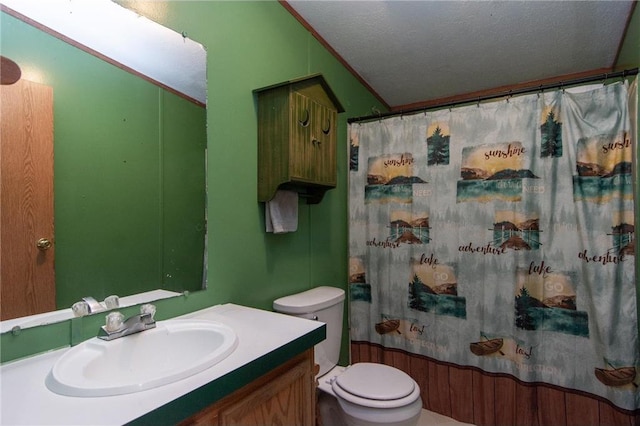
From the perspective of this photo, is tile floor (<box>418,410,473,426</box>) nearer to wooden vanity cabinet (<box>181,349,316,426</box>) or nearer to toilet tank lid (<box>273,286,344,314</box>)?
toilet tank lid (<box>273,286,344,314</box>)

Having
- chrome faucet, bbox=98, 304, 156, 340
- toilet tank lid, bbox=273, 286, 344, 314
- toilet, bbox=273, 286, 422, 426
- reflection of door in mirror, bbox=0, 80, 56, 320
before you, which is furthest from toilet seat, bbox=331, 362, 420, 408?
reflection of door in mirror, bbox=0, 80, 56, 320

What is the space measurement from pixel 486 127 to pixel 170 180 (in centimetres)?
164

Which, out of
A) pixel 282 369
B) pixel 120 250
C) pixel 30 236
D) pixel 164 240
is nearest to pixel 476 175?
pixel 282 369

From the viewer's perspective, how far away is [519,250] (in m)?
1.74

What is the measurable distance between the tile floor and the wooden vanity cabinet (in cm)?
110

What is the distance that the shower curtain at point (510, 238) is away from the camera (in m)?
1.54

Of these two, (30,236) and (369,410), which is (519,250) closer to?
(369,410)

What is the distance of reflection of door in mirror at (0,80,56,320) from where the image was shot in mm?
864

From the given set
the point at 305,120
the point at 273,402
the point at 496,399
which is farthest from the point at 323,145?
the point at 496,399

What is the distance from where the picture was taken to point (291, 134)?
1.53 metres

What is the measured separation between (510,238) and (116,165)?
1.84 metres

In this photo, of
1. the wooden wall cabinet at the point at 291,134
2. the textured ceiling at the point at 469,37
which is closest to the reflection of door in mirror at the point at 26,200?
the wooden wall cabinet at the point at 291,134

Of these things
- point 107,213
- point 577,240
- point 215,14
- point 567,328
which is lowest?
point 567,328

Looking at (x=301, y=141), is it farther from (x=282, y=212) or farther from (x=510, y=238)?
(x=510, y=238)
